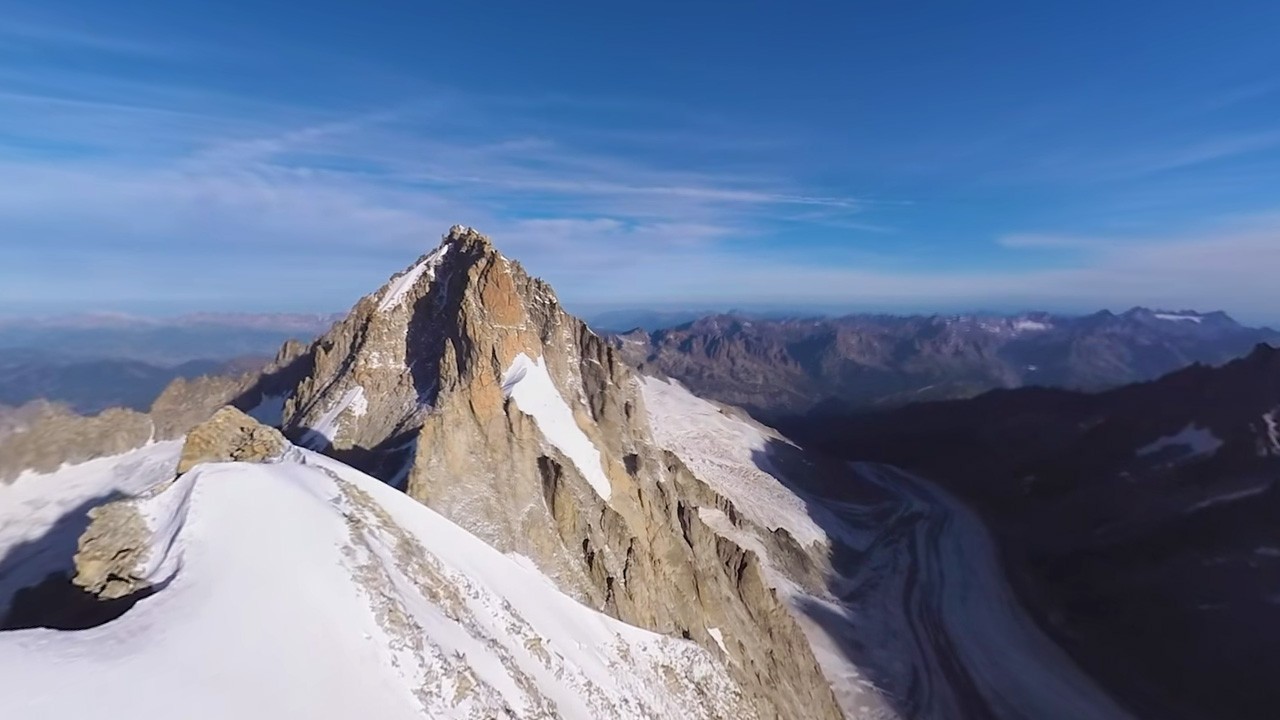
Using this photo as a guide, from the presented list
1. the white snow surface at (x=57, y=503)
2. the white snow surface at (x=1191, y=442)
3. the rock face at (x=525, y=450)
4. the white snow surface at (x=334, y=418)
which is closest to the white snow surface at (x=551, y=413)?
the rock face at (x=525, y=450)

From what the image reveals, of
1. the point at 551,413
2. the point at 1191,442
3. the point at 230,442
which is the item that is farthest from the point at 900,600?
the point at 230,442

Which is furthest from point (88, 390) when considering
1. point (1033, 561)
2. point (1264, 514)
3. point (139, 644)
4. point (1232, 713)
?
point (1264, 514)

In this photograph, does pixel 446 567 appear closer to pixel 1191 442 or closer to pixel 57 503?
pixel 57 503

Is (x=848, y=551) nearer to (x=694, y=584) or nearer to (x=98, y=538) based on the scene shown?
(x=694, y=584)

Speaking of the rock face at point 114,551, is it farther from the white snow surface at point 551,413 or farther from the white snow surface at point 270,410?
the white snow surface at point 270,410

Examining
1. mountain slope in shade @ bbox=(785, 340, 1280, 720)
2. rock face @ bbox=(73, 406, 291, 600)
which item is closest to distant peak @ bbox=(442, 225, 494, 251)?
rock face @ bbox=(73, 406, 291, 600)

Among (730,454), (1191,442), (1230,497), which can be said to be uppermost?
(1191,442)

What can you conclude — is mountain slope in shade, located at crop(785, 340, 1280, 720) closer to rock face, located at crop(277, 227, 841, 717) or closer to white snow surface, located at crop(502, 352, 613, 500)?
rock face, located at crop(277, 227, 841, 717)

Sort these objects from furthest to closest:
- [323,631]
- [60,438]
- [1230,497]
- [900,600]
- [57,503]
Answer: [1230,497]
[900,600]
[60,438]
[57,503]
[323,631]
